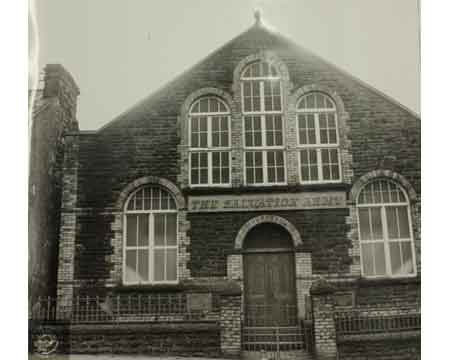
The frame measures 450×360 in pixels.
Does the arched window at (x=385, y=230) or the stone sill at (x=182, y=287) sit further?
the stone sill at (x=182, y=287)

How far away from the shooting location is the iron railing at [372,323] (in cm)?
926

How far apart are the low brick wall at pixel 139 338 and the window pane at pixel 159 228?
161cm

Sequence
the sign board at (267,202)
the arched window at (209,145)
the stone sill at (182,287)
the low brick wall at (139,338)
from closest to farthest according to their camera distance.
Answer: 1. the low brick wall at (139,338)
2. the stone sill at (182,287)
3. the sign board at (267,202)
4. the arched window at (209,145)

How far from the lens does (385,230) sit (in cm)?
1009

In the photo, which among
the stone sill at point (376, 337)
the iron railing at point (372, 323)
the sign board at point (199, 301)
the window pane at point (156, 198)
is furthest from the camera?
the window pane at point (156, 198)

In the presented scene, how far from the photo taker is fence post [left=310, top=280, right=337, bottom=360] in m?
9.28

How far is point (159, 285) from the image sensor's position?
33.5 feet

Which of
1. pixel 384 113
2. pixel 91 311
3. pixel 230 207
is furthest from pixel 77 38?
pixel 384 113

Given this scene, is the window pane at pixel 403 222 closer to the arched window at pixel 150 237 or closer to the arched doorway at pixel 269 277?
the arched doorway at pixel 269 277

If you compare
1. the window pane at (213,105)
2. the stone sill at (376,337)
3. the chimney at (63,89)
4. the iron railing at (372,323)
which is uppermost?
Result: the chimney at (63,89)

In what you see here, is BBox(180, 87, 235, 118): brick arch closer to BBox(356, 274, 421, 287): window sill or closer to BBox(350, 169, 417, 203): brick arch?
BBox(350, 169, 417, 203): brick arch

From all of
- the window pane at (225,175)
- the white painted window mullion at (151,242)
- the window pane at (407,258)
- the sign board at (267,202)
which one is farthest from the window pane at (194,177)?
the window pane at (407,258)

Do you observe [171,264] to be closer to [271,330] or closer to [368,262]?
[271,330]

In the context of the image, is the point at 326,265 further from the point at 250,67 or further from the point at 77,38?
the point at 77,38
